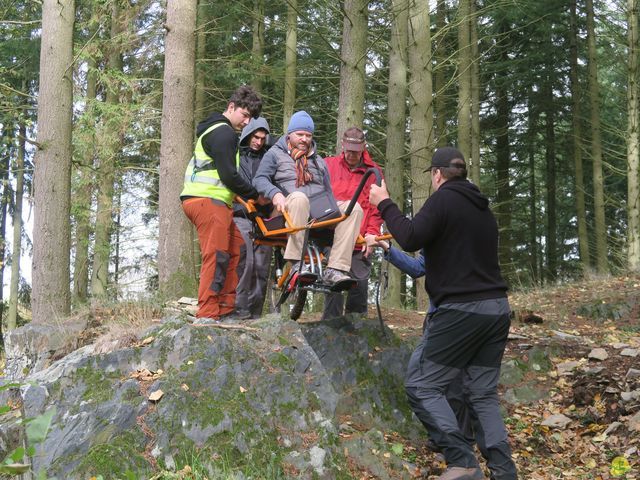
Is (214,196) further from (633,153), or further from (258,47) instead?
(633,153)

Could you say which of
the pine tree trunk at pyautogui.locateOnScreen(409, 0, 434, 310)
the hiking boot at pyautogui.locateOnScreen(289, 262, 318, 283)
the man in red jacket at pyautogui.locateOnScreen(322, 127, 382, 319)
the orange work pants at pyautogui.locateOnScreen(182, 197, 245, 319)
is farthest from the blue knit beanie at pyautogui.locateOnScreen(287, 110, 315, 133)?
the pine tree trunk at pyautogui.locateOnScreen(409, 0, 434, 310)

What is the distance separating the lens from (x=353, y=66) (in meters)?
8.99

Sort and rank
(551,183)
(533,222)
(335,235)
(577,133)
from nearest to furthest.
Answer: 1. (335,235)
2. (577,133)
3. (551,183)
4. (533,222)

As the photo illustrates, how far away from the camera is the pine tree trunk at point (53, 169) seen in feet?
29.1

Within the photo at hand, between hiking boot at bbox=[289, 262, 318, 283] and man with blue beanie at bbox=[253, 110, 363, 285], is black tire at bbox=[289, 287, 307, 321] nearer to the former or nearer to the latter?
hiking boot at bbox=[289, 262, 318, 283]

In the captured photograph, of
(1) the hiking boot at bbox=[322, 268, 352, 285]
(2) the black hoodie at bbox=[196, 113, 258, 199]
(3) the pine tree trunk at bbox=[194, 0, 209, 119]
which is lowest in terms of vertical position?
(1) the hiking boot at bbox=[322, 268, 352, 285]

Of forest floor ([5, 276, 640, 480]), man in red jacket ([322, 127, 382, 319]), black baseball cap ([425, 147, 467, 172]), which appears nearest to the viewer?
black baseball cap ([425, 147, 467, 172])

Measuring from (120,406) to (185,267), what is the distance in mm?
3857

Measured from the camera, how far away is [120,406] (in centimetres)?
443

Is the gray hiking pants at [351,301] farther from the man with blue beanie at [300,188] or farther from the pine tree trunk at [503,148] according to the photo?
the pine tree trunk at [503,148]

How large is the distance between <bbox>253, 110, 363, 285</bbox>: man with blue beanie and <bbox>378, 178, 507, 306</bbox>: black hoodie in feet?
4.19

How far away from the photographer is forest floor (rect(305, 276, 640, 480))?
5008 mm

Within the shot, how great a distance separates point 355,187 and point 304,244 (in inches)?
40.5

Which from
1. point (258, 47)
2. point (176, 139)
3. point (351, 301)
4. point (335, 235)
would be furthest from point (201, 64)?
point (335, 235)
